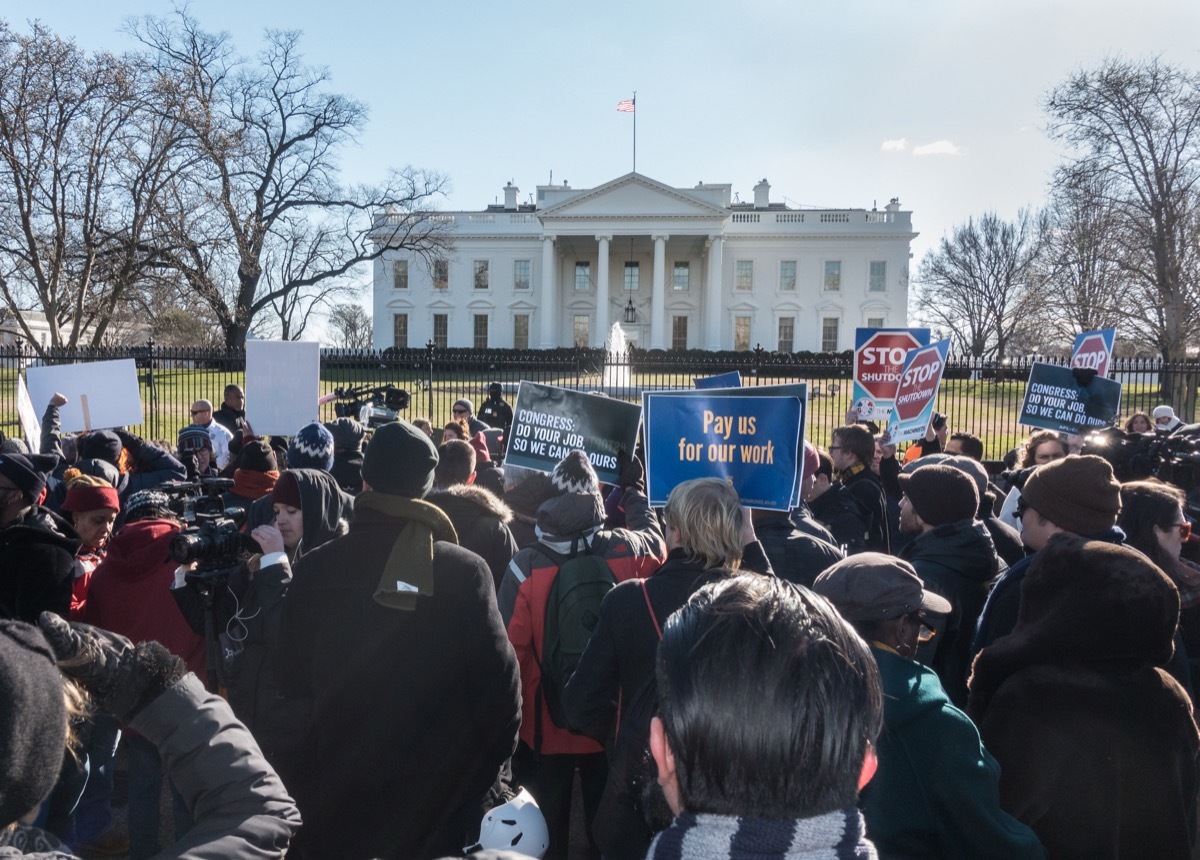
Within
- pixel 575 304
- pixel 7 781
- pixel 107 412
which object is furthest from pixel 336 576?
pixel 575 304

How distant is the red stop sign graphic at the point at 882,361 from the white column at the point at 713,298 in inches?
1910

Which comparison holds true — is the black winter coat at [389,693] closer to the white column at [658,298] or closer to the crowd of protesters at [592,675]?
the crowd of protesters at [592,675]

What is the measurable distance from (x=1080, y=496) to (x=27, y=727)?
342 cm

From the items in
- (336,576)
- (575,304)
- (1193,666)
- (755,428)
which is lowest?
(1193,666)

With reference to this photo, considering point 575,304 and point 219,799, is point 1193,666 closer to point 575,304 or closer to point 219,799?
point 219,799

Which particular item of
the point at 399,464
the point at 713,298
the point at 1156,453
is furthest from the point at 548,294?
the point at 399,464

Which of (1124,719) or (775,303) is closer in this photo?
(1124,719)

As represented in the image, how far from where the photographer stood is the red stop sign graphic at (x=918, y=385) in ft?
26.8

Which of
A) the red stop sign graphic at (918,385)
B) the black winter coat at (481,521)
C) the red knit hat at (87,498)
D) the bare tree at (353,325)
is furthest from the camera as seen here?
the bare tree at (353,325)

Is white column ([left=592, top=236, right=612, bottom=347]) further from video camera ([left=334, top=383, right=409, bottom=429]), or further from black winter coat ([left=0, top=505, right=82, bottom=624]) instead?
black winter coat ([left=0, top=505, right=82, bottom=624])

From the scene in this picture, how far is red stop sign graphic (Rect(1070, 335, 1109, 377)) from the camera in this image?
9.50 meters

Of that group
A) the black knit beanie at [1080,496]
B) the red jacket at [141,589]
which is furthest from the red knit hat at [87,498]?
the black knit beanie at [1080,496]

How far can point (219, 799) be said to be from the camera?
1553 mm

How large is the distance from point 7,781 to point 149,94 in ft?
69.2
